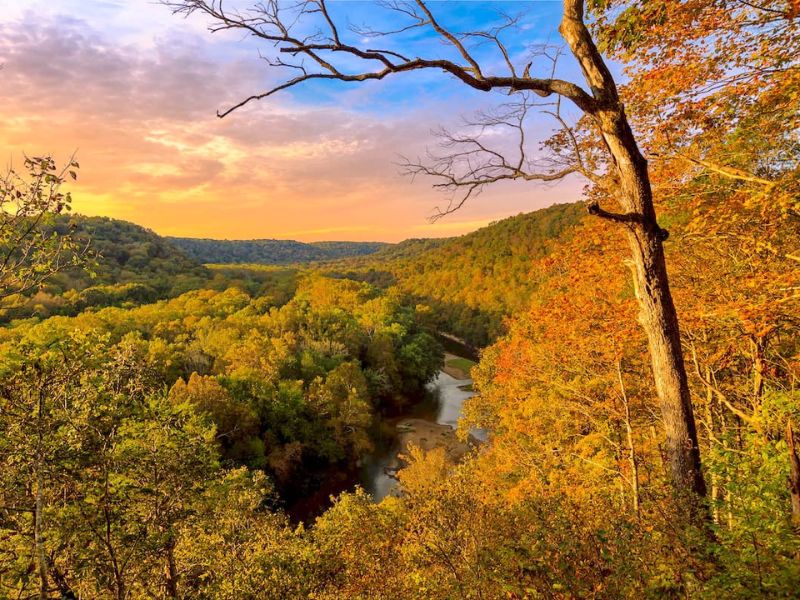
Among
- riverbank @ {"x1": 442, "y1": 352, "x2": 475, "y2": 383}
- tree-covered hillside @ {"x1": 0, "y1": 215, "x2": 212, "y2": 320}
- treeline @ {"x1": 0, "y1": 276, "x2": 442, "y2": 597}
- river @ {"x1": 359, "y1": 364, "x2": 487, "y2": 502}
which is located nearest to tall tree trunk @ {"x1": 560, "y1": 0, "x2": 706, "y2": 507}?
treeline @ {"x1": 0, "y1": 276, "x2": 442, "y2": 597}

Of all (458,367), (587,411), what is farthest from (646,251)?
(458,367)

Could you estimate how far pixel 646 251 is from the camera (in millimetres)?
4691

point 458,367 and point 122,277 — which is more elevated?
point 122,277

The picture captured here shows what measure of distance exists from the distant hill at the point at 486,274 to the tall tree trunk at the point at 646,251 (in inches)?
2251

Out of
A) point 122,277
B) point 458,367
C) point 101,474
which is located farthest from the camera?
point 122,277

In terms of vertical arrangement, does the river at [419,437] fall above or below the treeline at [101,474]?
below

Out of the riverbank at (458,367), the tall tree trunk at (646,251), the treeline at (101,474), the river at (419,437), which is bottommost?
the river at (419,437)

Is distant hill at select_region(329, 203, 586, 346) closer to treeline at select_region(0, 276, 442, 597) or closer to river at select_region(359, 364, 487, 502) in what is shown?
river at select_region(359, 364, 487, 502)

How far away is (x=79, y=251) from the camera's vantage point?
589cm

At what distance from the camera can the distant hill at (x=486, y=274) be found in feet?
237

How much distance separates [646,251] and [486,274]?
85754 mm

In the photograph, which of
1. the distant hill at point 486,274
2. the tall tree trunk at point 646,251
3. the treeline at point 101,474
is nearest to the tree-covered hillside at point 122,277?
the treeline at point 101,474

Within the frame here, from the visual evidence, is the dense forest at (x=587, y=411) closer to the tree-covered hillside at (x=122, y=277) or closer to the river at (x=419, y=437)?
the river at (x=419, y=437)

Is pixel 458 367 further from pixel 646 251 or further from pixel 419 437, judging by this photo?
pixel 646 251
